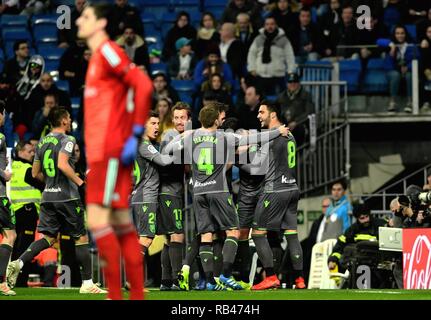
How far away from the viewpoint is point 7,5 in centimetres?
2530

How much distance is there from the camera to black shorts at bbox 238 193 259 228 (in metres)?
15.7

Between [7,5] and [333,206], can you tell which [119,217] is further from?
[7,5]

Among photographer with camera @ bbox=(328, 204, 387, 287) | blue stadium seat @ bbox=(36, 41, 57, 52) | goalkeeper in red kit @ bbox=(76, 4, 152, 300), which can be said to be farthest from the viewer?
blue stadium seat @ bbox=(36, 41, 57, 52)

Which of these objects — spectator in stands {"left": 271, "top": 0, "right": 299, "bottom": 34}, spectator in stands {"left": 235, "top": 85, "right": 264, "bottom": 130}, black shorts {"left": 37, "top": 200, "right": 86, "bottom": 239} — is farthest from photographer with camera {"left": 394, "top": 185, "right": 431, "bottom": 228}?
spectator in stands {"left": 271, "top": 0, "right": 299, "bottom": 34}

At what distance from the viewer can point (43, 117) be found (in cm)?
2031

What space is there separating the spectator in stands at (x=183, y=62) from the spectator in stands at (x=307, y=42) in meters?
1.78

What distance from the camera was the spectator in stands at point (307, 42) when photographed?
73.6 ft

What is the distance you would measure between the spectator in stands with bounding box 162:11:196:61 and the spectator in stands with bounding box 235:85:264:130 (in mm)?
3244

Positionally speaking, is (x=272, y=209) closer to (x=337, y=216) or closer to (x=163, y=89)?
(x=337, y=216)

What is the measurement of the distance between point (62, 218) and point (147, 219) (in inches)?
44.4

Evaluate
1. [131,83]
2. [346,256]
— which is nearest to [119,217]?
[131,83]

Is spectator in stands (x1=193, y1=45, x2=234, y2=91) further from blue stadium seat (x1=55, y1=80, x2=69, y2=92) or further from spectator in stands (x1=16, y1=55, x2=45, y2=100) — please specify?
spectator in stands (x1=16, y1=55, x2=45, y2=100)

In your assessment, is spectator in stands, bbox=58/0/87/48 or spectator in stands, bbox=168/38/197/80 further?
spectator in stands, bbox=58/0/87/48

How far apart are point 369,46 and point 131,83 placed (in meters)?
13.0
